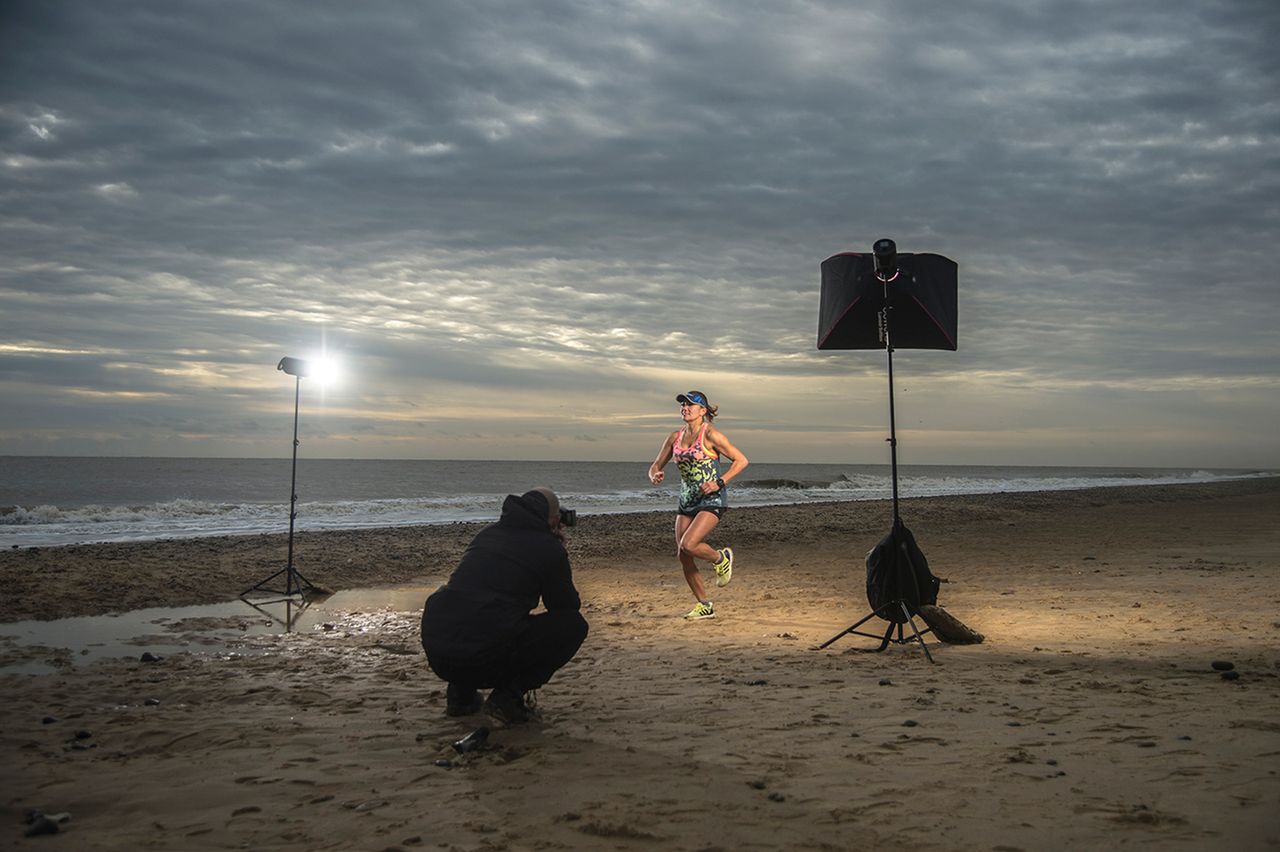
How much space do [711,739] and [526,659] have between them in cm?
116

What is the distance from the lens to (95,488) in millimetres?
48688

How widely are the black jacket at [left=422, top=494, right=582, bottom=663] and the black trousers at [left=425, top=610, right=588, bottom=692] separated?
59mm

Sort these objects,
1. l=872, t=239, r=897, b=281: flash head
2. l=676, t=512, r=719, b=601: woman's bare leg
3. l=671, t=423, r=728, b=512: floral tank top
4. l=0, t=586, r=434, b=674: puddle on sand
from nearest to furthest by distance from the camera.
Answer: l=872, t=239, r=897, b=281: flash head
l=0, t=586, r=434, b=674: puddle on sand
l=676, t=512, r=719, b=601: woman's bare leg
l=671, t=423, r=728, b=512: floral tank top

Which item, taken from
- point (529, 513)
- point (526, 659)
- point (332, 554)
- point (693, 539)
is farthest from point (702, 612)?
point (332, 554)

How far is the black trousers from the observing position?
4715 mm

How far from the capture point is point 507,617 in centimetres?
465

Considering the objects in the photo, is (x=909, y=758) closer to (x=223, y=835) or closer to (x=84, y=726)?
(x=223, y=835)

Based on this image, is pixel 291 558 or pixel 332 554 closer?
pixel 291 558

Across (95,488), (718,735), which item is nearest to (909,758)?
(718,735)

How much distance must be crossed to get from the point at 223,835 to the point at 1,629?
6.37 metres

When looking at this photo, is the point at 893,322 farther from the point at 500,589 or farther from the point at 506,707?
the point at 506,707

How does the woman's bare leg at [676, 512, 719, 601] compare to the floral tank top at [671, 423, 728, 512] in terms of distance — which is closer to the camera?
the woman's bare leg at [676, 512, 719, 601]

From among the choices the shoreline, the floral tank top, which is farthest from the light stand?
the floral tank top

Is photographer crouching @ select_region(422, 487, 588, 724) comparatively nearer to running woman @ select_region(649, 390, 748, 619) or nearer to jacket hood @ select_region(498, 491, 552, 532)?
jacket hood @ select_region(498, 491, 552, 532)
